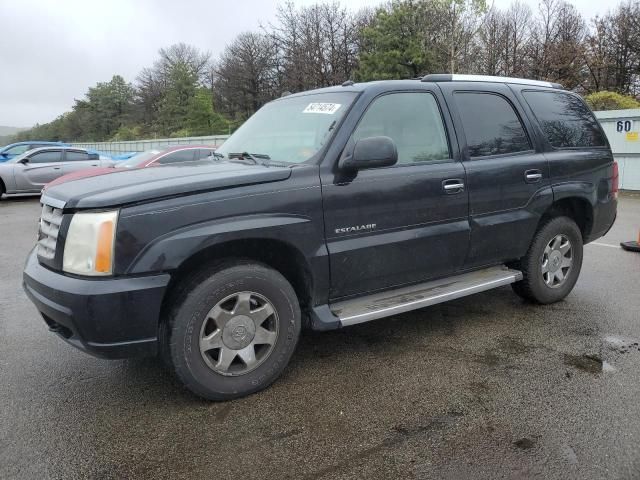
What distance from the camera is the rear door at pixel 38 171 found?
14734mm

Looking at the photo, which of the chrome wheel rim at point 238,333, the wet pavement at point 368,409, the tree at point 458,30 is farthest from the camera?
the tree at point 458,30

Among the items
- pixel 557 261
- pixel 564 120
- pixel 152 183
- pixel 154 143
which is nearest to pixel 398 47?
pixel 154 143

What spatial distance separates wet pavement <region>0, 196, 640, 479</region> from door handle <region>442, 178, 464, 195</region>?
1172 millimetres

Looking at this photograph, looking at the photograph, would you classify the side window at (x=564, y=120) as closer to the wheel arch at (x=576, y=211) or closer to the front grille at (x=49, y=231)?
the wheel arch at (x=576, y=211)

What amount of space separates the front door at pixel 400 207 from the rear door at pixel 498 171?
6.4 inches

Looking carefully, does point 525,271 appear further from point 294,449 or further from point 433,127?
point 294,449

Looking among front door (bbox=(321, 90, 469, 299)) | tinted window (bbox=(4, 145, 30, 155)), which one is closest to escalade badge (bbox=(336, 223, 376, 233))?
front door (bbox=(321, 90, 469, 299))

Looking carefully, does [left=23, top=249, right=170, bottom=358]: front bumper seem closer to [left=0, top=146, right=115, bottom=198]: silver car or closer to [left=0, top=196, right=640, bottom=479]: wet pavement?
[left=0, top=196, right=640, bottom=479]: wet pavement

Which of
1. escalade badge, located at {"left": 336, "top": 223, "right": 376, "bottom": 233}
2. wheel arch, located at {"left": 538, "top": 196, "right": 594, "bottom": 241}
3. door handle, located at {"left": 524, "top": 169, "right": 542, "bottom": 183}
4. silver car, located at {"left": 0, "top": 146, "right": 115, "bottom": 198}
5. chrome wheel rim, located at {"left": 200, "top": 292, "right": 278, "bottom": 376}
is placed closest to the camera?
chrome wheel rim, located at {"left": 200, "top": 292, "right": 278, "bottom": 376}

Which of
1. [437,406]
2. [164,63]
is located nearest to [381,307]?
[437,406]

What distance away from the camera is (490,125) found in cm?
423

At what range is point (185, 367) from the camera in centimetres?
292

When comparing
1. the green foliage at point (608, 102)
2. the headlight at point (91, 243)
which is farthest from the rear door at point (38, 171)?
the green foliage at point (608, 102)

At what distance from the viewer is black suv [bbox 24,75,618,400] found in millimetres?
2773
